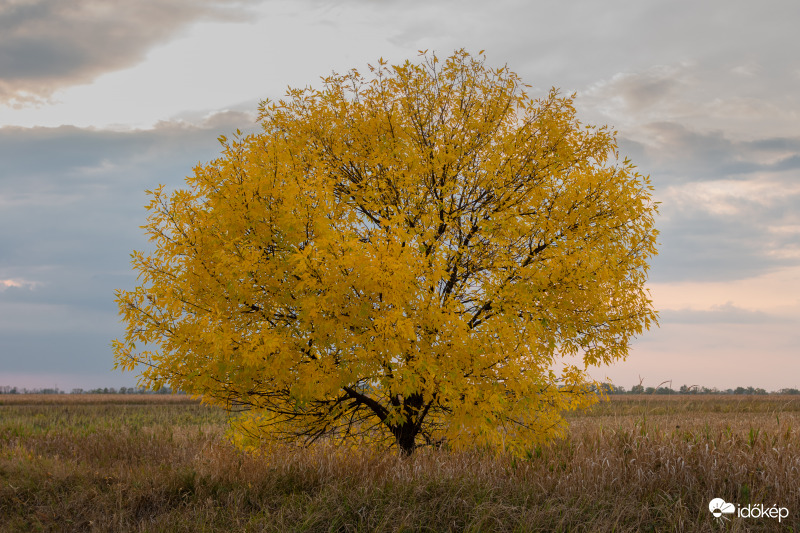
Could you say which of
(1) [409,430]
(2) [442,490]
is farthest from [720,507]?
(1) [409,430]

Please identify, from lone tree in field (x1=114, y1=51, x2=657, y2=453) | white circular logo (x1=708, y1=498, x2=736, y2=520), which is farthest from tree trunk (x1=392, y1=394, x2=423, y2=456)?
white circular logo (x1=708, y1=498, x2=736, y2=520)

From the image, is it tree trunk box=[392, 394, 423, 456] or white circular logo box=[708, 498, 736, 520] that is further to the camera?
tree trunk box=[392, 394, 423, 456]

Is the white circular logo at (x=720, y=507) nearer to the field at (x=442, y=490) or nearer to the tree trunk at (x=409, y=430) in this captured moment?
the field at (x=442, y=490)

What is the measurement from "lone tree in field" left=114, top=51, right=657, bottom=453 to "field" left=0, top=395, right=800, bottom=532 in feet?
3.08

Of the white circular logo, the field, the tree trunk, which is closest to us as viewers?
the field

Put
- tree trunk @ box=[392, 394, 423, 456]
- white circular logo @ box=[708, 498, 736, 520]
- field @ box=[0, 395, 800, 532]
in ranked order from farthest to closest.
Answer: tree trunk @ box=[392, 394, 423, 456] < white circular logo @ box=[708, 498, 736, 520] < field @ box=[0, 395, 800, 532]

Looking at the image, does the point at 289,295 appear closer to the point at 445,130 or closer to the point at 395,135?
the point at 395,135

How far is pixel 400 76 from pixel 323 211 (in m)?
4.28

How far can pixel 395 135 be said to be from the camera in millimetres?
11133

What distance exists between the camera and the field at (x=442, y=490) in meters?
6.91

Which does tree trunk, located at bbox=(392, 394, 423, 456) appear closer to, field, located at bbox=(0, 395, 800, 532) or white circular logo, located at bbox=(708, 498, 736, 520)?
field, located at bbox=(0, 395, 800, 532)

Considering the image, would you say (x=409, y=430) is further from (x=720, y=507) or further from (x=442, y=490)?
(x=720, y=507)

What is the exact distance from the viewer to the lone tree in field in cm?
833

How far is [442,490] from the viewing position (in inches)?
289
